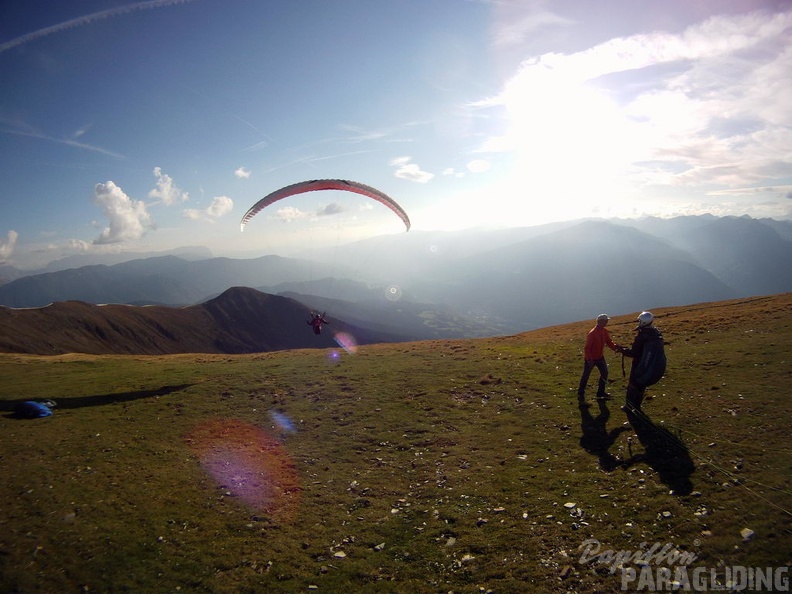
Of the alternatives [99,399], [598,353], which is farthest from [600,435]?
[99,399]

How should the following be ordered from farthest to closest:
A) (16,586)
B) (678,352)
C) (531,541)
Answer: (678,352), (531,541), (16,586)

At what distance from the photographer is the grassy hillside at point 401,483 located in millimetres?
8484

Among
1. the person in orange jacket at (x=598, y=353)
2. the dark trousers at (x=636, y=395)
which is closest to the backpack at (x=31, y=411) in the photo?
the person in orange jacket at (x=598, y=353)

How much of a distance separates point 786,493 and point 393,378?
57.1 feet

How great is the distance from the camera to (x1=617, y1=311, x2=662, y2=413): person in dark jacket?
13.7m

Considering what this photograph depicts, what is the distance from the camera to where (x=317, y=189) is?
31.7 m

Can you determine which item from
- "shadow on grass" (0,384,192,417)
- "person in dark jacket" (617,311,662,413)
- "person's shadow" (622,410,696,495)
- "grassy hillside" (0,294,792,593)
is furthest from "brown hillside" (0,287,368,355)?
"person's shadow" (622,410,696,495)

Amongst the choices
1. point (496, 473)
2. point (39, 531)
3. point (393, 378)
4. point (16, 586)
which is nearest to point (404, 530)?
point (496, 473)

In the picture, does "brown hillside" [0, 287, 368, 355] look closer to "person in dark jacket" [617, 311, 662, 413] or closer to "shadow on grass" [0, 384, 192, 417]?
"shadow on grass" [0, 384, 192, 417]

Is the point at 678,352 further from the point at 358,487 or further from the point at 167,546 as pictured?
the point at 167,546

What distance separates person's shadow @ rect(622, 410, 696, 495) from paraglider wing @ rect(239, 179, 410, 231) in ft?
81.6

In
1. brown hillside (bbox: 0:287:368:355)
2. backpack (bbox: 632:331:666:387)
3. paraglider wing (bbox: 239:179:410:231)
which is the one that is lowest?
brown hillside (bbox: 0:287:368:355)

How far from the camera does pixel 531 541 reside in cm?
889

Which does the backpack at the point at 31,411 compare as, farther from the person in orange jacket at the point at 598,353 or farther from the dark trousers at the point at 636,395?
the dark trousers at the point at 636,395
